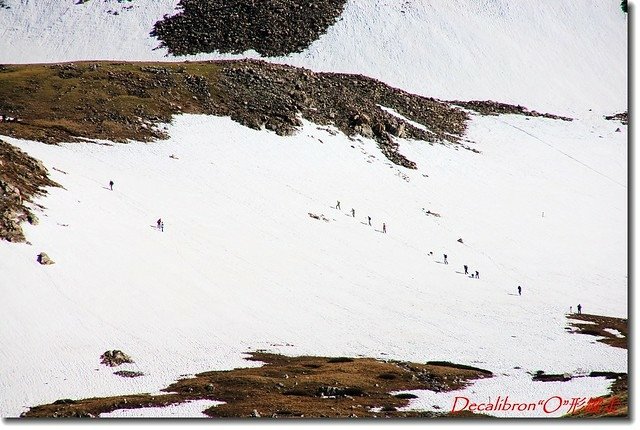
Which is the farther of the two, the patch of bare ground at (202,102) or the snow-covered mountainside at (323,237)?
the patch of bare ground at (202,102)

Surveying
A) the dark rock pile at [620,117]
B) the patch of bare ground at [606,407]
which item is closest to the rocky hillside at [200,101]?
the dark rock pile at [620,117]

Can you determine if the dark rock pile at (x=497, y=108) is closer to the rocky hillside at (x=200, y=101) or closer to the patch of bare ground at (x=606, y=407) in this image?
the rocky hillside at (x=200, y=101)

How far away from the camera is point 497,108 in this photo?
510ft

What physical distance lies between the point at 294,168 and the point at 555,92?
81.5 meters

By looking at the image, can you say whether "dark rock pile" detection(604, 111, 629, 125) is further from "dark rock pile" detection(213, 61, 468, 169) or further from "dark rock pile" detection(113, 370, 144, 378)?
"dark rock pile" detection(113, 370, 144, 378)

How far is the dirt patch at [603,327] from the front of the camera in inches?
2936

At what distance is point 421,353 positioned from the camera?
222 feet

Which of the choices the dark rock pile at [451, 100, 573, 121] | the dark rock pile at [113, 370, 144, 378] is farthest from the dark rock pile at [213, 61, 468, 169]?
the dark rock pile at [113, 370, 144, 378]

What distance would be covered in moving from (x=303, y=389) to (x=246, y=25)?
123565mm

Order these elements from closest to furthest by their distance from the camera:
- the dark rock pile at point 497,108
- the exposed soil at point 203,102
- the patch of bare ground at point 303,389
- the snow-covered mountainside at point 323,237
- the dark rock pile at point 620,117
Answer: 1. the patch of bare ground at point 303,389
2. the snow-covered mountainside at point 323,237
3. the exposed soil at point 203,102
4. the dark rock pile at point 497,108
5. the dark rock pile at point 620,117

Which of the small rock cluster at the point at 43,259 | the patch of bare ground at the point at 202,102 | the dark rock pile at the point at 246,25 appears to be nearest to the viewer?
the small rock cluster at the point at 43,259

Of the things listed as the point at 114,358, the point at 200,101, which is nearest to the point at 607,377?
the point at 114,358

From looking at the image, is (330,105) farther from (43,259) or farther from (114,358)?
(114,358)

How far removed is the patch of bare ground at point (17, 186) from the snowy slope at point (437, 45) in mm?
75947
